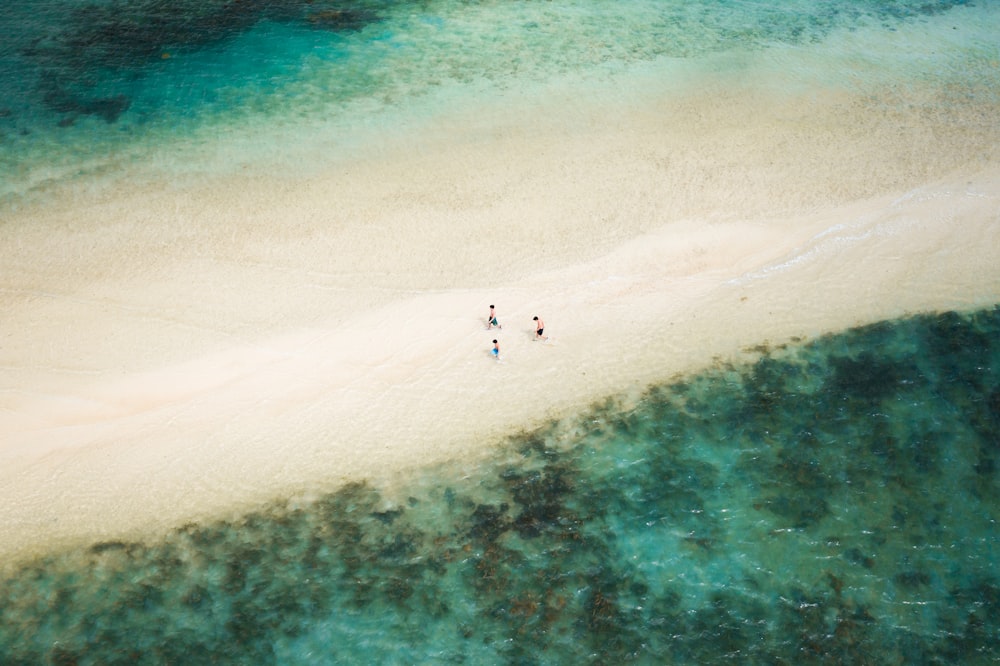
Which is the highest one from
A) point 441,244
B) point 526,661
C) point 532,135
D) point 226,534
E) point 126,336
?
point 532,135

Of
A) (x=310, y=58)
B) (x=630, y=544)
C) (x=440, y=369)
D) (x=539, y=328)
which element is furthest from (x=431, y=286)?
(x=310, y=58)

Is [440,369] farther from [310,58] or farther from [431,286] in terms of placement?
[310,58]

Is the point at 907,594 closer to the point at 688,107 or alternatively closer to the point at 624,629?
the point at 624,629

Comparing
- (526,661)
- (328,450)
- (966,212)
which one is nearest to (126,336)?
(328,450)

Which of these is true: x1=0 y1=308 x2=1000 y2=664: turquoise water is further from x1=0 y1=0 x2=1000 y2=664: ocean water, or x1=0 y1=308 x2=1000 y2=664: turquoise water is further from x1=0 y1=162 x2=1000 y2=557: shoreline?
x1=0 y1=162 x2=1000 y2=557: shoreline

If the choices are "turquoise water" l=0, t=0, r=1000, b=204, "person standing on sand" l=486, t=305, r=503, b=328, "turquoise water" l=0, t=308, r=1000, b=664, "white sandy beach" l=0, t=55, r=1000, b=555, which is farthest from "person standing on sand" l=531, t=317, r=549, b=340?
"turquoise water" l=0, t=0, r=1000, b=204
